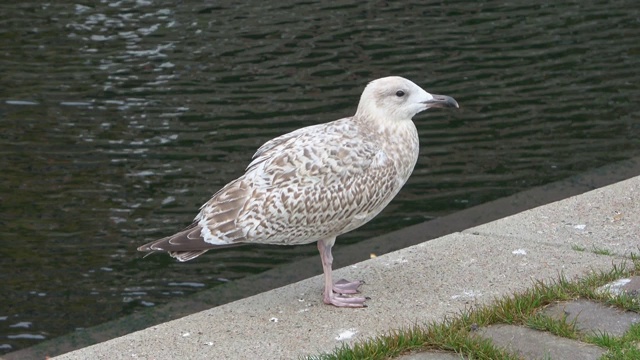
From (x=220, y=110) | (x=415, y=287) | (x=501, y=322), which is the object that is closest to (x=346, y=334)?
(x=415, y=287)

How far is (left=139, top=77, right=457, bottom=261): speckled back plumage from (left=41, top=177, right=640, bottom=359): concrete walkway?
1.26ft

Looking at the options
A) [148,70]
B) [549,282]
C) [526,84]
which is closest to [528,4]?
[526,84]

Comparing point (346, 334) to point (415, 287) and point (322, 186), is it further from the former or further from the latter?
point (322, 186)

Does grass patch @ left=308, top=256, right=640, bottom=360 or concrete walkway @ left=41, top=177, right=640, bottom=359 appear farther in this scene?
concrete walkway @ left=41, top=177, right=640, bottom=359

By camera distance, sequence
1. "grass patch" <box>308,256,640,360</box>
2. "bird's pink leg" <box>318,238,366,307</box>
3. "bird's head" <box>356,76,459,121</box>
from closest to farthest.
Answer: "grass patch" <box>308,256,640,360</box> → "bird's pink leg" <box>318,238,366,307</box> → "bird's head" <box>356,76,459,121</box>

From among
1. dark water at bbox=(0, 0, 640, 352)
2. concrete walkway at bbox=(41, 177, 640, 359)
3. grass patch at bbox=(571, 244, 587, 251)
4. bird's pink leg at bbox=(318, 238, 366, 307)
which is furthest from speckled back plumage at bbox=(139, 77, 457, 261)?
dark water at bbox=(0, 0, 640, 352)

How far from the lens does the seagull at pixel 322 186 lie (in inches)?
241

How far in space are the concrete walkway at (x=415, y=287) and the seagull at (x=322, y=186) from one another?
0.22 metres

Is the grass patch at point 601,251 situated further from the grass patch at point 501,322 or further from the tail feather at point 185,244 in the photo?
the tail feather at point 185,244

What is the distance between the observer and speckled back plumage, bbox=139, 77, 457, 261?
20.1ft

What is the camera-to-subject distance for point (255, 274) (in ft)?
28.1


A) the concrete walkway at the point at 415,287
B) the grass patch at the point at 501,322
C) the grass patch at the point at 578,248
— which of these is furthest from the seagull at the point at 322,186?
the grass patch at the point at 578,248

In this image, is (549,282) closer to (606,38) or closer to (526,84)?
(526,84)

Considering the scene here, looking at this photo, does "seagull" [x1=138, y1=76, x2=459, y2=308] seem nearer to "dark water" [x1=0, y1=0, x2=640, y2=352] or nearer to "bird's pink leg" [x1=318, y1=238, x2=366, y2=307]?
"bird's pink leg" [x1=318, y1=238, x2=366, y2=307]
